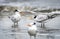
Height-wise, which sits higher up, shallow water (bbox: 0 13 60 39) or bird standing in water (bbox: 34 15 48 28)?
bird standing in water (bbox: 34 15 48 28)

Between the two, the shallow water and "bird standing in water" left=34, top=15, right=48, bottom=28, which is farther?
"bird standing in water" left=34, top=15, right=48, bottom=28

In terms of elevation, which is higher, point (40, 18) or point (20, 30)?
point (40, 18)

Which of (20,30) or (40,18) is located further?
(40,18)

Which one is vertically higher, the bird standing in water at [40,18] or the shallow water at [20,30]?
the bird standing in water at [40,18]

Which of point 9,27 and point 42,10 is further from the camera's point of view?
point 42,10

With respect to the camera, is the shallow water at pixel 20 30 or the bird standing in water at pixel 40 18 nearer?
the shallow water at pixel 20 30

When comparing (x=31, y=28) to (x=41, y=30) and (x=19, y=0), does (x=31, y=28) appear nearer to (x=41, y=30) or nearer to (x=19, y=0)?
(x=41, y=30)

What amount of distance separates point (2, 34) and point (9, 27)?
2.22 feet

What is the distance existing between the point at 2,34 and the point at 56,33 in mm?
Result: 1372

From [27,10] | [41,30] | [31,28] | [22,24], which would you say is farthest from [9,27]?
[27,10]

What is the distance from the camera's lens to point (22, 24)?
6324 millimetres

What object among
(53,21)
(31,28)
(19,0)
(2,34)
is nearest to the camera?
(31,28)

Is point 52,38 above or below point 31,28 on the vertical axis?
below

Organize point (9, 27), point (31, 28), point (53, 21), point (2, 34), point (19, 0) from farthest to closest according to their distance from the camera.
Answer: point (19, 0) → point (53, 21) → point (9, 27) → point (2, 34) → point (31, 28)
